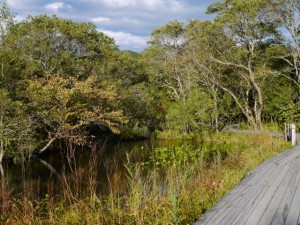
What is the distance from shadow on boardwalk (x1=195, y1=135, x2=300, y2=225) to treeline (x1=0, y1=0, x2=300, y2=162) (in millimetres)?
7689

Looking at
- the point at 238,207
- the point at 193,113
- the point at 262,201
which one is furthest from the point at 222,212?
the point at 193,113

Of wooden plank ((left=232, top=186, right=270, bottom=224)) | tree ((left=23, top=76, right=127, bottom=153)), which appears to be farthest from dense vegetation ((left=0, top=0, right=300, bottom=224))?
wooden plank ((left=232, top=186, right=270, bottom=224))

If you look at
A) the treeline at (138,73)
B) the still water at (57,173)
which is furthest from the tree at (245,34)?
the still water at (57,173)

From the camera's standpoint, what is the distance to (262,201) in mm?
4926

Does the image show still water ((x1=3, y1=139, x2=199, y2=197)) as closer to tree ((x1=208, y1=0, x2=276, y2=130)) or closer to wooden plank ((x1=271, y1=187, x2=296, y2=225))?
wooden plank ((x1=271, y1=187, x2=296, y2=225))

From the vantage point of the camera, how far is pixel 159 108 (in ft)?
90.0

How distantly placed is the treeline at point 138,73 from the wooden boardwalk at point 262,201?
766 cm

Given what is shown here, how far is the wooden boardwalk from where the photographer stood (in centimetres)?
411

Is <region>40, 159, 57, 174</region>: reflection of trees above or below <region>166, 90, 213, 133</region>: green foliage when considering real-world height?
below

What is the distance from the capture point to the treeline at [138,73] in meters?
14.4

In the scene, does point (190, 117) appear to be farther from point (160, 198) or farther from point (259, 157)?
point (160, 198)

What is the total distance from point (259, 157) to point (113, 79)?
49.1 feet

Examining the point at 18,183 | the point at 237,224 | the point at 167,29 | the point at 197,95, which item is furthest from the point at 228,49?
the point at 237,224

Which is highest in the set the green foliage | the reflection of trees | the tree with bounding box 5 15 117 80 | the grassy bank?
the tree with bounding box 5 15 117 80
